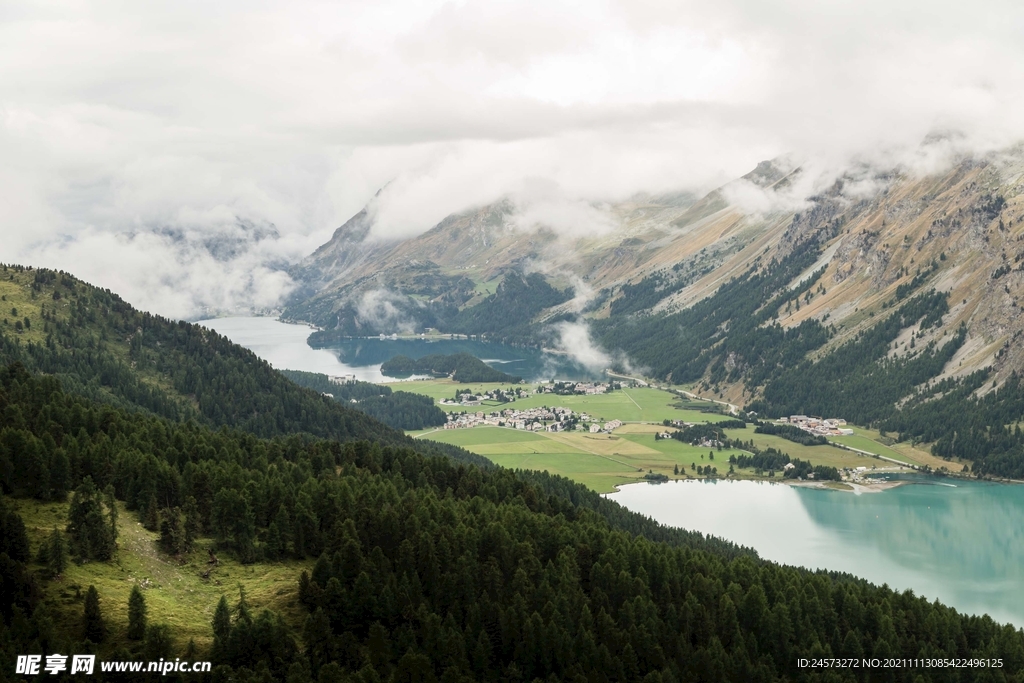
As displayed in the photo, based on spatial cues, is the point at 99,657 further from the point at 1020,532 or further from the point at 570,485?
the point at 1020,532

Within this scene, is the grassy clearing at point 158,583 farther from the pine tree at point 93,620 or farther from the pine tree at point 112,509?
the pine tree at point 112,509

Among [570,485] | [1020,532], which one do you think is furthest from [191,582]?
[1020,532]

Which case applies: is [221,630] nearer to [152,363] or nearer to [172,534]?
[172,534]

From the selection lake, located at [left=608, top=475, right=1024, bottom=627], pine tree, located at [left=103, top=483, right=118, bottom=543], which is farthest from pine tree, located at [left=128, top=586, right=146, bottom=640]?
lake, located at [left=608, top=475, right=1024, bottom=627]

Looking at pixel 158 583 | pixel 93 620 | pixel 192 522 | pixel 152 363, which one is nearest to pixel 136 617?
pixel 93 620

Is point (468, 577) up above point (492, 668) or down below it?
above
